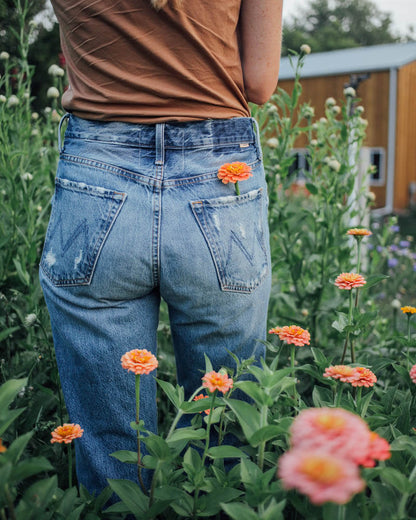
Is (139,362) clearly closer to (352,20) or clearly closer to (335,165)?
(335,165)

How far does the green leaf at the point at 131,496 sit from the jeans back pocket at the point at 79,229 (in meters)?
0.41

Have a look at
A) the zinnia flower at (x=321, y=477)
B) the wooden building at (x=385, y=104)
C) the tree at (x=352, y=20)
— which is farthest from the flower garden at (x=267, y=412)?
the tree at (x=352, y=20)

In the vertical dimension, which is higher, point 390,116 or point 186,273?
point 390,116

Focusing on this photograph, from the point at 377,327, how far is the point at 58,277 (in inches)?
86.9

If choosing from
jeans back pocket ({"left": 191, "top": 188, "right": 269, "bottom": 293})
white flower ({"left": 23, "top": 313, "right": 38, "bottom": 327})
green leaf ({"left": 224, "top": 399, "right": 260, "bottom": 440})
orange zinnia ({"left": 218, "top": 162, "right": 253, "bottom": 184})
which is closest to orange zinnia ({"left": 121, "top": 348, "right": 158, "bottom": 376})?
green leaf ({"left": 224, "top": 399, "right": 260, "bottom": 440})

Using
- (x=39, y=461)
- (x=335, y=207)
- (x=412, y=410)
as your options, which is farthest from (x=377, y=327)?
(x=39, y=461)

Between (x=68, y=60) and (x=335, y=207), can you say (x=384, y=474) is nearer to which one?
(x=68, y=60)

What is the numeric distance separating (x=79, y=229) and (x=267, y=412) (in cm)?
55

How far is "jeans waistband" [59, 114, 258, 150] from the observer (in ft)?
3.98

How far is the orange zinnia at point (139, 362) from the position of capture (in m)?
1.02

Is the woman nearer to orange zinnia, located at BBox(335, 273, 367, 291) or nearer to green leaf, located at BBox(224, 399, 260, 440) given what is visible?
orange zinnia, located at BBox(335, 273, 367, 291)

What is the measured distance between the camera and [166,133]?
3.98 ft

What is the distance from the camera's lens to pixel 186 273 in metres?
1.21

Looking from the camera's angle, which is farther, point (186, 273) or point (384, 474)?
point (186, 273)
